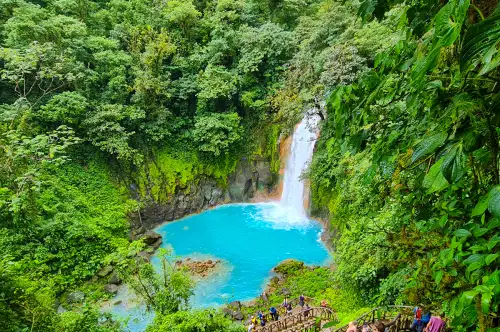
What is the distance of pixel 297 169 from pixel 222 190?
4.38 meters

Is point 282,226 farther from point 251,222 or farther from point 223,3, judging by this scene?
point 223,3

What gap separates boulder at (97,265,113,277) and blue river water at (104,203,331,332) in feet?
2.97

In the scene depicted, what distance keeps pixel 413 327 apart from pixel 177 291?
5.11 metres

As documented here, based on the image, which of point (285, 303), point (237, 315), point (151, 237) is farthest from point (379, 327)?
point (151, 237)

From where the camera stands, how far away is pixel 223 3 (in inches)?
642

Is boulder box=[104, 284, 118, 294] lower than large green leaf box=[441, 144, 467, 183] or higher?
higher

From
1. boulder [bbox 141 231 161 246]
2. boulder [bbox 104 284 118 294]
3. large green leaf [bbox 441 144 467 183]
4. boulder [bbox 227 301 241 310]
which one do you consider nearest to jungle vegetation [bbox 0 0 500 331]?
large green leaf [bbox 441 144 467 183]

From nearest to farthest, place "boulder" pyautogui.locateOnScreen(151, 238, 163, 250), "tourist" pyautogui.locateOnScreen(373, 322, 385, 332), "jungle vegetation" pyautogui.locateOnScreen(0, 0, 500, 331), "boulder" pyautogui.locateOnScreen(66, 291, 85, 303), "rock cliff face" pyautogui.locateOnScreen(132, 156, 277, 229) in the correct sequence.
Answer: "jungle vegetation" pyautogui.locateOnScreen(0, 0, 500, 331) < "tourist" pyautogui.locateOnScreen(373, 322, 385, 332) < "boulder" pyautogui.locateOnScreen(66, 291, 85, 303) < "boulder" pyautogui.locateOnScreen(151, 238, 163, 250) < "rock cliff face" pyautogui.locateOnScreen(132, 156, 277, 229)

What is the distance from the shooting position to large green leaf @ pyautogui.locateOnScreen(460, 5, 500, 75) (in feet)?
2.86

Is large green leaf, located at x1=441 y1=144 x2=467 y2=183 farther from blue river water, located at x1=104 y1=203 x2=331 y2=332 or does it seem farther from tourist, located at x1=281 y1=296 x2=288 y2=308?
blue river water, located at x1=104 y1=203 x2=331 y2=332

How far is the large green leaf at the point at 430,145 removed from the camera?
1.06 meters

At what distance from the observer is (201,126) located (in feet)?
52.0

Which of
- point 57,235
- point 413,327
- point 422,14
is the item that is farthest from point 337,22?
point 57,235

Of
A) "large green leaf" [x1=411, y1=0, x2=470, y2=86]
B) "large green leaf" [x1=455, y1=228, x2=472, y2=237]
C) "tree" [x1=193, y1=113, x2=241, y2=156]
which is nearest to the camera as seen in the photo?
"large green leaf" [x1=411, y1=0, x2=470, y2=86]
